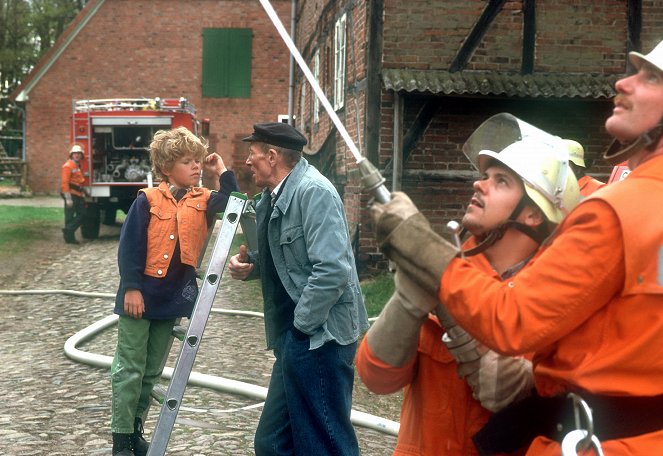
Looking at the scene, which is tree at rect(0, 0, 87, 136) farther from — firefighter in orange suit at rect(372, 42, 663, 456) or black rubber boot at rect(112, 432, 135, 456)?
firefighter in orange suit at rect(372, 42, 663, 456)

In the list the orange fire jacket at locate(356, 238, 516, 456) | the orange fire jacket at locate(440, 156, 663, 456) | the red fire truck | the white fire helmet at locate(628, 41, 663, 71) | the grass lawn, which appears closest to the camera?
the orange fire jacket at locate(440, 156, 663, 456)

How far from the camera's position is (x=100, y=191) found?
794 inches

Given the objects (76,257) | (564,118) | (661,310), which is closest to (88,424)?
(661,310)

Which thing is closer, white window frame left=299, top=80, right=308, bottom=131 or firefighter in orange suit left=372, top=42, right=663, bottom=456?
firefighter in orange suit left=372, top=42, right=663, bottom=456

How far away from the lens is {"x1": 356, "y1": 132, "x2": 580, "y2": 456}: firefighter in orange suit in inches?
93.1

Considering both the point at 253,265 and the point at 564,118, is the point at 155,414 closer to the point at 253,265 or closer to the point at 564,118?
the point at 253,265

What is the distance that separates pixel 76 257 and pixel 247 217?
1190 cm

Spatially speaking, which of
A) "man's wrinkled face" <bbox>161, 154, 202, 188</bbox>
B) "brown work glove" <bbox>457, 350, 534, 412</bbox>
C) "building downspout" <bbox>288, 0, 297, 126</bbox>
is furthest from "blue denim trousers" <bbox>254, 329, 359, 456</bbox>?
"building downspout" <bbox>288, 0, 297, 126</bbox>

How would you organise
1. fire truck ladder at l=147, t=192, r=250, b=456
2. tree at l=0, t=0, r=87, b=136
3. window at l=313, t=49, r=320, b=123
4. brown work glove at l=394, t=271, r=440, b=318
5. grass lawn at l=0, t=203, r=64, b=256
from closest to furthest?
brown work glove at l=394, t=271, r=440, b=318 < fire truck ladder at l=147, t=192, r=250, b=456 < grass lawn at l=0, t=203, r=64, b=256 < window at l=313, t=49, r=320, b=123 < tree at l=0, t=0, r=87, b=136

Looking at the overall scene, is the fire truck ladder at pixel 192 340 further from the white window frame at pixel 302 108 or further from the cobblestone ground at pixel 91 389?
the white window frame at pixel 302 108

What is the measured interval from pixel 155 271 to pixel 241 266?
2.64ft

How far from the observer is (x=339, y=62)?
17.2 meters

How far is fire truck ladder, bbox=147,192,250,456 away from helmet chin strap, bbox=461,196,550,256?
2.37 meters

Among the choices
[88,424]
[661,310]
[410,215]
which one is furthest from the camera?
[88,424]
